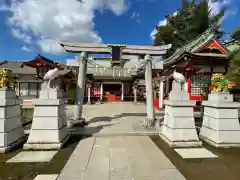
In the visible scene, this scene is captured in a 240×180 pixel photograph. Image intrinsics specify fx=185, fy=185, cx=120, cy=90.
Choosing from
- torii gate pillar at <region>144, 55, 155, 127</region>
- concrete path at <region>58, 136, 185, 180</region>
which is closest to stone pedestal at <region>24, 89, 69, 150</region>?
concrete path at <region>58, 136, 185, 180</region>

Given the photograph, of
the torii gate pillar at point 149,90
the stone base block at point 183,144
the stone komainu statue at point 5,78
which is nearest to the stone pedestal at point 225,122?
the stone base block at point 183,144

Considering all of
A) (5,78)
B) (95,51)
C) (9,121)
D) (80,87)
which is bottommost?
(9,121)

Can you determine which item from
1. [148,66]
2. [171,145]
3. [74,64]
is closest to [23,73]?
[74,64]

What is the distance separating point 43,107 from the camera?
512 centimetres

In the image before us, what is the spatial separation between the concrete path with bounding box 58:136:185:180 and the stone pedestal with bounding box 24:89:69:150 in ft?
2.36

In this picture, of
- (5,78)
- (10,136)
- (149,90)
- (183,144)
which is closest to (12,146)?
(10,136)

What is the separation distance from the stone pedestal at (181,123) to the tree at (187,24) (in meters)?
20.8

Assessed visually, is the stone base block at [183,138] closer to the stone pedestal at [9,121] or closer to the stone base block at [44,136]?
the stone base block at [44,136]

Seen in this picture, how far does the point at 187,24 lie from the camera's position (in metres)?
25.6

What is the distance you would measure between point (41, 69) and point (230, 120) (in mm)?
15816

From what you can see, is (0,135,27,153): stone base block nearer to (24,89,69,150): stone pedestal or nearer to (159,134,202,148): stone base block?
(24,89,69,150): stone pedestal

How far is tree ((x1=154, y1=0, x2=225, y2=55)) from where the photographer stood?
23125 mm

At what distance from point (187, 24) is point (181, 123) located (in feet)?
78.2

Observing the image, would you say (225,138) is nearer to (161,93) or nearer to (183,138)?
(183,138)
